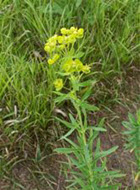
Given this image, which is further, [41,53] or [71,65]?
[41,53]

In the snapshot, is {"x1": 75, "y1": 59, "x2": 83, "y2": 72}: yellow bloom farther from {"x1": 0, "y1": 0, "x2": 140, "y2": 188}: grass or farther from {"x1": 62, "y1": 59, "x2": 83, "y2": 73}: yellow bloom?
{"x1": 0, "y1": 0, "x2": 140, "y2": 188}: grass

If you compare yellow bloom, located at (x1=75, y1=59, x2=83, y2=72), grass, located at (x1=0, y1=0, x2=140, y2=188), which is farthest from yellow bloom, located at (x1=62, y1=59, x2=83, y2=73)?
grass, located at (x1=0, y1=0, x2=140, y2=188)

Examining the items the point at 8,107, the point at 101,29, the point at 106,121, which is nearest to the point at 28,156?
the point at 8,107

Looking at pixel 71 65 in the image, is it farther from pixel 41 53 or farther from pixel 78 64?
pixel 41 53

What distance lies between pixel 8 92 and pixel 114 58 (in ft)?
2.18

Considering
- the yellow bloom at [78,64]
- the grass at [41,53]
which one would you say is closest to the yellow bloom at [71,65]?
the yellow bloom at [78,64]

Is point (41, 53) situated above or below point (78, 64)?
below

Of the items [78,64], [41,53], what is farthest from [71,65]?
[41,53]

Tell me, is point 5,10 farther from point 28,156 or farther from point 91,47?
point 28,156

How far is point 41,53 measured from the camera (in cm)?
243

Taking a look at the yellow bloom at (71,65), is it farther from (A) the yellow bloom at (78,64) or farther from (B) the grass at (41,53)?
(B) the grass at (41,53)

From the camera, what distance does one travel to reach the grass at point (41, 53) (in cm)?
212

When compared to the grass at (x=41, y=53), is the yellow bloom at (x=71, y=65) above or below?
above

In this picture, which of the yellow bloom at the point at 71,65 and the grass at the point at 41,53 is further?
the grass at the point at 41,53
